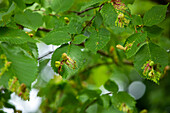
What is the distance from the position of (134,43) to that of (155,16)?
0.43 feet

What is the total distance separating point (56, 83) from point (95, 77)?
628mm

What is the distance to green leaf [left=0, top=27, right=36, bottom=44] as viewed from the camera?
593mm

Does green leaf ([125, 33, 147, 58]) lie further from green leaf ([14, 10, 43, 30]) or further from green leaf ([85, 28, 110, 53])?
green leaf ([14, 10, 43, 30])

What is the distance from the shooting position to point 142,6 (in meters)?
2.12

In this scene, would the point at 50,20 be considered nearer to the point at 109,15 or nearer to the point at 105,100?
the point at 109,15

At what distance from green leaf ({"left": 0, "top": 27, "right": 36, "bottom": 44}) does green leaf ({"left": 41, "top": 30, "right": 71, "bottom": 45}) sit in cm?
10

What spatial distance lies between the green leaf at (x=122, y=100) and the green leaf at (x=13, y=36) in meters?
0.51

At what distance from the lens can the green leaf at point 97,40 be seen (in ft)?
2.32

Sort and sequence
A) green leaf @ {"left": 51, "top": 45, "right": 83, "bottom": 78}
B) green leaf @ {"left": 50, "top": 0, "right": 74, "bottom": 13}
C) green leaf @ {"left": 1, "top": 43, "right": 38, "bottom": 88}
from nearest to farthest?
green leaf @ {"left": 1, "top": 43, "right": 38, "bottom": 88} < green leaf @ {"left": 51, "top": 45, "right": 83, "bottom": 78} < green leaf @ {"left": 50, "top": 0, "right": 74, "bottom": 13}


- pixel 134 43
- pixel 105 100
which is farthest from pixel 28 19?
pixel 105 100

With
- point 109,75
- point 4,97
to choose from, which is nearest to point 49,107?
point 4,97

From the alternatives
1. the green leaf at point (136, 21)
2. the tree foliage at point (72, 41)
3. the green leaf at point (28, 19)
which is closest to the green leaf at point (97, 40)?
the tree foliage at point (72, 41)

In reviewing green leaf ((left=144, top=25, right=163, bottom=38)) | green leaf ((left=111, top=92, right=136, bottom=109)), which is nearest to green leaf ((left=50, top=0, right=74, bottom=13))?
green leaf ((left=144, top=25, right=163, bottom=38))

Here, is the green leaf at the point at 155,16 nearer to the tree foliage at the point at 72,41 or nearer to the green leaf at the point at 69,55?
the tree foliage at the point at 72,41
